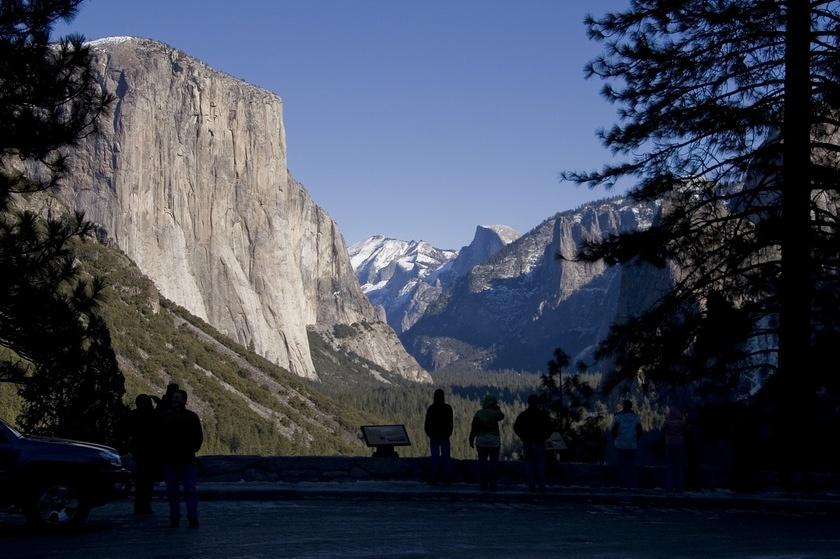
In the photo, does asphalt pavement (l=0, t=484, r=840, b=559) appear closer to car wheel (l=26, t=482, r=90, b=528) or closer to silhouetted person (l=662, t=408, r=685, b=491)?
car wheel (l=26, t=482, r=90, b=528)

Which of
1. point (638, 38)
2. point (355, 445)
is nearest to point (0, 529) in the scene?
Answer: point (638, 38)

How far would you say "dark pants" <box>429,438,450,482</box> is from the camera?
21.5 metres

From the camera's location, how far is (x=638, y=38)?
24.0 metres

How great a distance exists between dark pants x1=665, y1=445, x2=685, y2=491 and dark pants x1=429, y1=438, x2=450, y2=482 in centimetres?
418

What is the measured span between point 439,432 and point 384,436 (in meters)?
2.60

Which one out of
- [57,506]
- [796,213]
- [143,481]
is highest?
[796,213]

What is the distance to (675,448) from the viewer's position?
68.2 feet

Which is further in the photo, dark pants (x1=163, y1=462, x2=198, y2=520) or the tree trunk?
the tree trunk

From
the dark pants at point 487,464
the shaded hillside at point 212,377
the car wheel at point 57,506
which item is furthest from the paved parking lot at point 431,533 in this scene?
the shaded hillside at point 212,377

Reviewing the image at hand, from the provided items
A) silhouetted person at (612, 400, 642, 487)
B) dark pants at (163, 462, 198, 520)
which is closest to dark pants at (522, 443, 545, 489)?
silhouetted person at (612, 400, 642, 487)

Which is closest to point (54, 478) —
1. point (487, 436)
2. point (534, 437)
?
point (487, 436)

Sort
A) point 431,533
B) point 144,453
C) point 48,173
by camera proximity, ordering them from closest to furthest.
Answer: point 431,533
point 144,453
point 48,173

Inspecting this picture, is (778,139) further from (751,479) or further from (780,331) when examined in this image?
(751,479)

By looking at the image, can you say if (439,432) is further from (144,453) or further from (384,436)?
(144,453)
